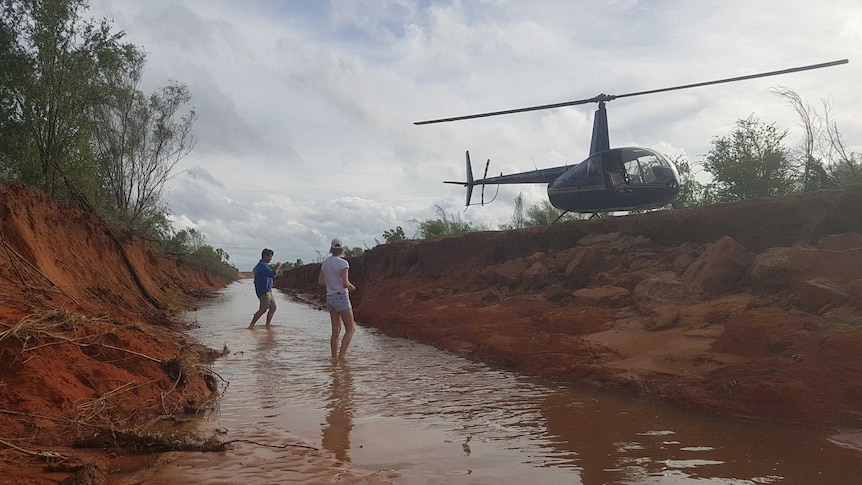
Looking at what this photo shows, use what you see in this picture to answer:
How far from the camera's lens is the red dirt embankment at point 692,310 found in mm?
5367

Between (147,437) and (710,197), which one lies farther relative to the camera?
(710,197)

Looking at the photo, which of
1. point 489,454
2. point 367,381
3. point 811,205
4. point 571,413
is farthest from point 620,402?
point 811,205

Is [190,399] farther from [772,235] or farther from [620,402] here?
[772,235]

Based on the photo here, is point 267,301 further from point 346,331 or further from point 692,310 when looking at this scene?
point 692,310

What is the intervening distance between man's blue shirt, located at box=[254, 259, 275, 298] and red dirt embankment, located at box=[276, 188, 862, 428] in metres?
3.17

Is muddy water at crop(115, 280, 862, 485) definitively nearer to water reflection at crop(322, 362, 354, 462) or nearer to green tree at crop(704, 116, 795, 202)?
water reflection at crop(322, 362, 354, 462)

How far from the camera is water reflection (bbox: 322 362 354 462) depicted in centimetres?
416

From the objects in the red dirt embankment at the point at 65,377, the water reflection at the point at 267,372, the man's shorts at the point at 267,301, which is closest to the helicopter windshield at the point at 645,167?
the man's shorts at the point at 267,301

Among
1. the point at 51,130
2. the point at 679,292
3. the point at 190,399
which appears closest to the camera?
the point at 190,399

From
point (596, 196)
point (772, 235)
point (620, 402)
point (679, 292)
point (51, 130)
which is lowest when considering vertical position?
point (620, 402)

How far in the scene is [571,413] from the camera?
5.27 metres

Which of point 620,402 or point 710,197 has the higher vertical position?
point 710,197

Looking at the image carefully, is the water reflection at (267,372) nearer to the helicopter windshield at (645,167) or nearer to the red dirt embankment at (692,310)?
the red dirt embankment at (692,310)

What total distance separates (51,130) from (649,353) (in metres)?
15.9
